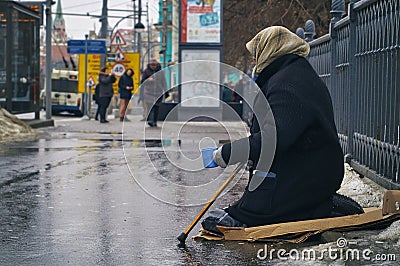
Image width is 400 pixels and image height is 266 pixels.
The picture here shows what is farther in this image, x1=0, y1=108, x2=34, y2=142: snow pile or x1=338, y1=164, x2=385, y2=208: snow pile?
x1=0, y1=108, x2=34, y2=142: snow pile


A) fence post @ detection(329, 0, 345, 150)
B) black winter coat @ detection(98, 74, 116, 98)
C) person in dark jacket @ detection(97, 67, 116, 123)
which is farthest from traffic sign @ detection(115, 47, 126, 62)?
fence post @ detection(329, 0, 345, 150)

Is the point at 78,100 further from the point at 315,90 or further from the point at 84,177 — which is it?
the point at 315,90

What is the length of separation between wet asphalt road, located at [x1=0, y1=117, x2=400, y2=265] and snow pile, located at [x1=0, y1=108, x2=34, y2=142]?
4220 mm

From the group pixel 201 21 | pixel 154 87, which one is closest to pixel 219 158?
pixel 154 87

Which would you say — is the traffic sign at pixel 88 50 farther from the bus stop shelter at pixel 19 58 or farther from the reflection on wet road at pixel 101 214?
the reflection on wet road at pixel 101 214

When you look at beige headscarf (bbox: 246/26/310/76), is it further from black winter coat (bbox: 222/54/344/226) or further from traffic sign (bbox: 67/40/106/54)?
traffic sign (bbox: 67/40/106/54)

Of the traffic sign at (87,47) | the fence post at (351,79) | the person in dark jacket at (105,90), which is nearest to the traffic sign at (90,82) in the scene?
the traffic sign at (87,47)

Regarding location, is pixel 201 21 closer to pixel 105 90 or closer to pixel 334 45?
pixel 105 90

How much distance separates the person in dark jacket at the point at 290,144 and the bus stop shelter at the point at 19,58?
1575cm

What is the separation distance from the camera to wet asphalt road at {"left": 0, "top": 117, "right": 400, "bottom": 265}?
575 centimetres

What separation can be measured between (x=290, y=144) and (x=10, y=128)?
13.2m

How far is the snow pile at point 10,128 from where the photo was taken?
17.7 m

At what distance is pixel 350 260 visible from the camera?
5.31 m

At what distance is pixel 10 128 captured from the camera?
60.0 ft
